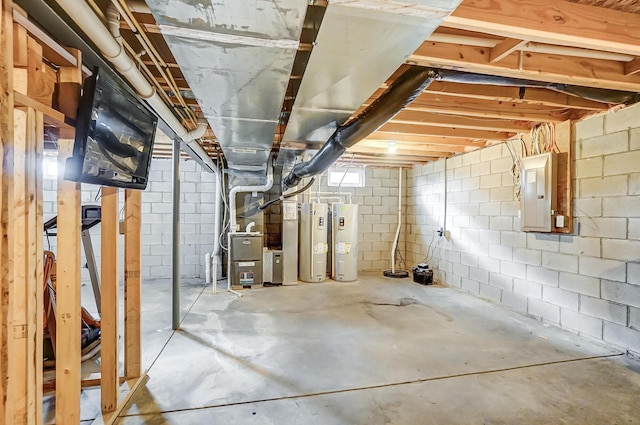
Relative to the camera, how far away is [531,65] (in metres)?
2.03

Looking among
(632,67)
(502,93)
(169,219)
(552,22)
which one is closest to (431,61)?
(552,22)

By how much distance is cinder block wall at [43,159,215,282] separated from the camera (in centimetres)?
523

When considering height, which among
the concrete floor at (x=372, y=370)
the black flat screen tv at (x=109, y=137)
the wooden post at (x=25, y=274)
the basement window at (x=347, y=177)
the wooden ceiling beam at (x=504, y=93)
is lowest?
the concrete floor at (x=372, y=370)

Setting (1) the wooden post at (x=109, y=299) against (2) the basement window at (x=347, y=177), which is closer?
(1) the wooden post at (x=109, y=299)

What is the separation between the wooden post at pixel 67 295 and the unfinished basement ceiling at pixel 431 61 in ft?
2.44

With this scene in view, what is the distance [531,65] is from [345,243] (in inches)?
146

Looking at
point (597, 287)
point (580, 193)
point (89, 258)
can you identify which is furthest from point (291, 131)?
point (597, 287)

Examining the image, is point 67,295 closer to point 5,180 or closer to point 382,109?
point 5,180

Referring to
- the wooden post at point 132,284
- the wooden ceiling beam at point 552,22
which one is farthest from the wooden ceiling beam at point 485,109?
the wooden post at point 132,284

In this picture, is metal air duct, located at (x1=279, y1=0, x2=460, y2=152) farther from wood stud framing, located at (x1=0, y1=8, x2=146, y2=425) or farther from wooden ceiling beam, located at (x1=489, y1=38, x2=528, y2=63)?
wood stud framing, located at (x1=0, y1=8, x2=146, y2=425)

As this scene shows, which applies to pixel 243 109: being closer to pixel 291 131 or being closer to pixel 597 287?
pixel 291 131

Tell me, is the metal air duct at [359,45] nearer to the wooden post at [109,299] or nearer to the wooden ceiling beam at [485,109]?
the wooden ceiling beam at [485,109]

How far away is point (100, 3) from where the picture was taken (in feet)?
4.50

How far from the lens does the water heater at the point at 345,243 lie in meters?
5.25
